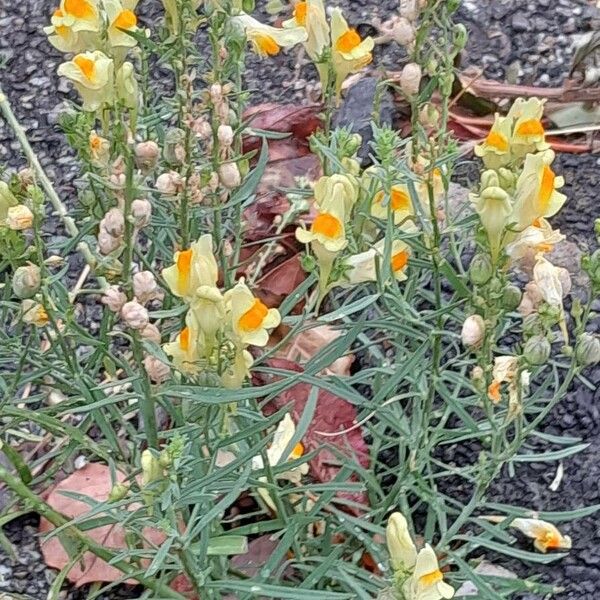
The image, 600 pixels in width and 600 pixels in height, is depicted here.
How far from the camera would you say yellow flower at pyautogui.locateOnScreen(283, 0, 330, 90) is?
176 cm

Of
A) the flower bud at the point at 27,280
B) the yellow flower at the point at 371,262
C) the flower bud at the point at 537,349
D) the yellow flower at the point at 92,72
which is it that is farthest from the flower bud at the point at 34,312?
the flower bud at the point at 537,349

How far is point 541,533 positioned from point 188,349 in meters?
0.83

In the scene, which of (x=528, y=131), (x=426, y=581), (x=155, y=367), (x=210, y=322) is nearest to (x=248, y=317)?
(x=210, y=322)

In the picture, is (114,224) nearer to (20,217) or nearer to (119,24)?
(20,217)

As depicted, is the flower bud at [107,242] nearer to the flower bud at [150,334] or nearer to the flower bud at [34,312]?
the flower bud at [150,334]

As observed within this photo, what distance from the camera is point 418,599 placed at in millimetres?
1401

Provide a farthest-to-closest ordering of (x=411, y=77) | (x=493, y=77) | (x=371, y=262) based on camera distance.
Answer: (x=493, y=77) → (x=411, y=77) → (x=371, y=262)

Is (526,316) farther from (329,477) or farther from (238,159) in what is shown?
(329,477)

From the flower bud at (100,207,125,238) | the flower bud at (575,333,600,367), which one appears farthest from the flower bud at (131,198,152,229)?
the flower bud at (575,333,600,367)

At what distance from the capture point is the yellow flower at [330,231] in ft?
4.74

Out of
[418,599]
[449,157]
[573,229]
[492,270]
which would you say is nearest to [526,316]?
[492,270]

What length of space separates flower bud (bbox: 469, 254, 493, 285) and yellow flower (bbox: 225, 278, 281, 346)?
251 millimetres

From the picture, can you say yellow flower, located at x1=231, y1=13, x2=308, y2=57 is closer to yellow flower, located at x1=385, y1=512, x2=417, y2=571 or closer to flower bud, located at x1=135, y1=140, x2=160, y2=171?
flower bud, located at x1=135, y1=140, x2=160, y2=171

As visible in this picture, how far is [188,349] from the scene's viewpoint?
1400 millimetres
